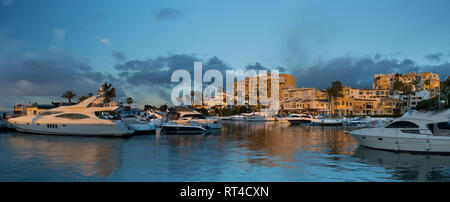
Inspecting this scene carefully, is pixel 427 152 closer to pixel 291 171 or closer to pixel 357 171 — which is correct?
pixel 357 171

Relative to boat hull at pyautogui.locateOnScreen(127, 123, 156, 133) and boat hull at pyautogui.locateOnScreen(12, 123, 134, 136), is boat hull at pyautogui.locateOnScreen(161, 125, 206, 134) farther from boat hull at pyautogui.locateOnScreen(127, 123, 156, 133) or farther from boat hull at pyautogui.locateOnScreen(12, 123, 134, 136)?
boat hull at pyautogui.locateOnScreen(12, 123, 134, 136)

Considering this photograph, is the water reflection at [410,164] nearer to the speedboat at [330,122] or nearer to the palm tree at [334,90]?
the speedboat at [330,122]

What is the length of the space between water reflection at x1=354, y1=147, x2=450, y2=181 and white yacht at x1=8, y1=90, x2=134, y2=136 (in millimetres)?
24824

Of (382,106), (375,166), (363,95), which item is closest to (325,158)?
(375,166)

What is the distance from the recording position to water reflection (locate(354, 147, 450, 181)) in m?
15.7

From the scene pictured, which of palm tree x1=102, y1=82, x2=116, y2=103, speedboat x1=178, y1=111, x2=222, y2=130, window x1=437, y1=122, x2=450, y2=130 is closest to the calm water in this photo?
window x1=437, y1=122, x2=450, y2=130

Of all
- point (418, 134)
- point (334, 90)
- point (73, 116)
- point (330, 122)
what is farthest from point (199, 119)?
point (334, 90)

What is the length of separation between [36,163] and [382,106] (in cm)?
13159

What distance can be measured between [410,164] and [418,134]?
14.8ft

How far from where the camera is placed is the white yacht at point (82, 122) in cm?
3584

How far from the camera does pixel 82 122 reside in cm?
3631

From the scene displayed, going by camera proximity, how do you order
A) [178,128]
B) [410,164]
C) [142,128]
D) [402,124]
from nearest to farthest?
[410,164] < [402,124] < [142,128] < [178,128]

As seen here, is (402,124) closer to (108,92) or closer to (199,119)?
(199,119)
